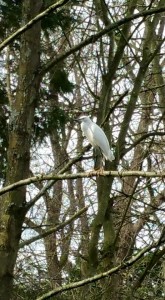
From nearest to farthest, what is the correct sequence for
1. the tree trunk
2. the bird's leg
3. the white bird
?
the tree trunk → the white bird → the bird's leg

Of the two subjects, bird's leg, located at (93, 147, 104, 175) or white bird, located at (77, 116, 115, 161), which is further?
bird's leg, located at (93, 147, 104, 175)

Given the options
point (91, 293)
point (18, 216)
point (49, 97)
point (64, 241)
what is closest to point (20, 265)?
point (64, 241)

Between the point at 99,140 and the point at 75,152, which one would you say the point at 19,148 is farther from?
the point at 75,152

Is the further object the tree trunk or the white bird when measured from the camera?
the white bird

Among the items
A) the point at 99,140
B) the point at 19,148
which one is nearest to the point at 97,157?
the point at 99,140

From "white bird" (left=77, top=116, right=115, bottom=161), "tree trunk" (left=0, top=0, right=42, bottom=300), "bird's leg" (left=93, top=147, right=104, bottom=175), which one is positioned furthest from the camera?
"bird's leg" (left=93, top=147, right=104, bottom=175)

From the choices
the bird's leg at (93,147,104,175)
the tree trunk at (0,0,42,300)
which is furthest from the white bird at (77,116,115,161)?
the tree trunk at (0,0,42,300)

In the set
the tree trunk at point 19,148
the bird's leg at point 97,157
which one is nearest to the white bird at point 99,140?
the bird's leg at point 97,157

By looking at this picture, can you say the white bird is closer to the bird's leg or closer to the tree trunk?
the bird's leg

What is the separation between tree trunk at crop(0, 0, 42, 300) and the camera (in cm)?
514

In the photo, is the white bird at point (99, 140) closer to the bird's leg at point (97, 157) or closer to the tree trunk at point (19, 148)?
the bird's leg at point (97, 157)

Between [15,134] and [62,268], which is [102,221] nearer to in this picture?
[15,134]

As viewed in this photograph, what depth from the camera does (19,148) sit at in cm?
527

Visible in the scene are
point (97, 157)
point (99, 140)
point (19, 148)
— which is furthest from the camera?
point (97, 157)
